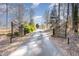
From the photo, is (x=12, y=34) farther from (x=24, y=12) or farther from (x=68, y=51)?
(x=68, y=51)

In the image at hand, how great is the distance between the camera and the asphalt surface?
2533mm

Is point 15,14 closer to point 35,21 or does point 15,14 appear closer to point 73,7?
point 35,21

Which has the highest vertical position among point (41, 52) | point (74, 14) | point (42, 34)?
point (74, 14)

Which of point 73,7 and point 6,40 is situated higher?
point 73,7

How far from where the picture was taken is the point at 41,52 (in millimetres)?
2539

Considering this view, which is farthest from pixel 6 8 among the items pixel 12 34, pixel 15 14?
pixel 12 34

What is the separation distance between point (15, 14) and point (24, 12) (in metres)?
0.10

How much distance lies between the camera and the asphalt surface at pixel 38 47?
2.53 meters

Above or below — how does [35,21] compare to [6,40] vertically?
above

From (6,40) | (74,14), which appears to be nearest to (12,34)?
(6,40)

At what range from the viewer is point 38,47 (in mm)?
2555

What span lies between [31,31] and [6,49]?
0.32m

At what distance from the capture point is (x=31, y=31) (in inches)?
102

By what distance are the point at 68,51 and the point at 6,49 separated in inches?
25.4
